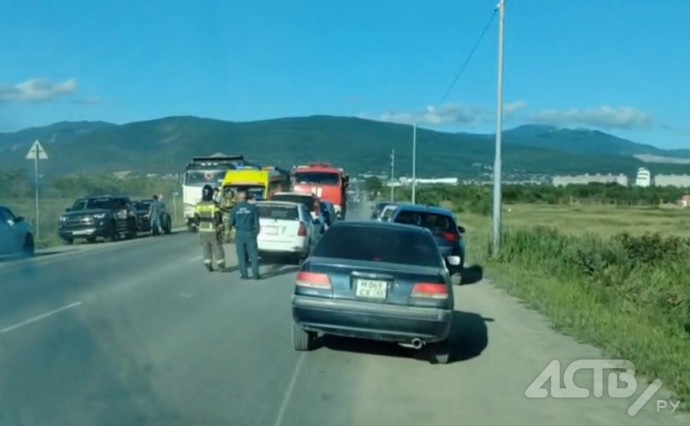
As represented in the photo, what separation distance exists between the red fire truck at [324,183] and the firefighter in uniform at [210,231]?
1093 inches

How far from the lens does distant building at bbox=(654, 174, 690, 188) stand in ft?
287

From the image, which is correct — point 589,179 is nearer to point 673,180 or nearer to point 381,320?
point 673,180

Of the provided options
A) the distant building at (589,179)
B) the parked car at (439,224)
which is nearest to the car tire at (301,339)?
the parked car at (439,224)

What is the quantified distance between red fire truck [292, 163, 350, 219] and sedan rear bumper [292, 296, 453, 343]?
38045 millimetres

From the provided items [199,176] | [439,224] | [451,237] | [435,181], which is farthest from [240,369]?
[435,181]

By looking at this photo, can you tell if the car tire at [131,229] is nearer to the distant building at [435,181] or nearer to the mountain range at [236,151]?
the mountain range at [236,151]

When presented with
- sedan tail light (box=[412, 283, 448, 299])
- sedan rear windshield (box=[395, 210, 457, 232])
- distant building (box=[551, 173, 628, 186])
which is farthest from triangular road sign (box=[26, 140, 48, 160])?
distant building (box=[551, 173, 628, 186])

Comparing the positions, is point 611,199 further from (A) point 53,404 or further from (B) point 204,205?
(A) point 53,404

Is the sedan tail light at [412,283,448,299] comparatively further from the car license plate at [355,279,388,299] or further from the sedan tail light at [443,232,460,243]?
the sedan tail light at [443,232,460,243]

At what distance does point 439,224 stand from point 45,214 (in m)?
30.5

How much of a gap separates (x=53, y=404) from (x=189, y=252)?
790 inches

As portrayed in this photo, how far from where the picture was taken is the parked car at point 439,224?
21.0 metres

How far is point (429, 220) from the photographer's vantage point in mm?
21688

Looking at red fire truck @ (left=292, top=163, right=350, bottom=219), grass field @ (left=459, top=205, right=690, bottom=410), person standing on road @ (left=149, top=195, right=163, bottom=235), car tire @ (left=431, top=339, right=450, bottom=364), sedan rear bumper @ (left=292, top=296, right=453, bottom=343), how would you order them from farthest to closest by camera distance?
red fire truck @ (left=292, top=163, right=350, bottom=219) → person standing on road @ (left=149, top=195, right=163, bottom=235) → grass field @ (left=459, top=205, right=690, bottom=410) → car tire @ (left=431, top=339, right=450, bottom=364) → sedan rear bumper @ (left=292, top=296, right=453, bottom=343)
